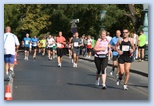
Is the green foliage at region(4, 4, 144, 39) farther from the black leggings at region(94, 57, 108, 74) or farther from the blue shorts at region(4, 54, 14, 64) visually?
the black leggings at region(94, 57, 108, 74)

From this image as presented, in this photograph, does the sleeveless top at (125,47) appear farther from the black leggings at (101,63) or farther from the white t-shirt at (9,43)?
the white t-shirt at (9,43)

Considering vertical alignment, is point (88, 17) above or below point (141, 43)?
above

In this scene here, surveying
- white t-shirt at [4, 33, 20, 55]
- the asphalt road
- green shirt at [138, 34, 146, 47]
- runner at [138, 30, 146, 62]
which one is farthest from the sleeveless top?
green shirt at [138, 34, 146, 47]

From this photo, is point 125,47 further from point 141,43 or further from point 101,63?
point 141,43

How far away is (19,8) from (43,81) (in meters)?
41.1

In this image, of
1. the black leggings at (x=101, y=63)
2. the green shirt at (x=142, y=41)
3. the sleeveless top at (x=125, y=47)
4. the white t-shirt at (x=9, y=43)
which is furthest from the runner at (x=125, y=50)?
the green shirt at (x=142, y=41)

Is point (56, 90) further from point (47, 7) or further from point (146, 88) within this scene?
point (47, 7)

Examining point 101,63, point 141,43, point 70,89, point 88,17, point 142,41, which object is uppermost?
point 88,17

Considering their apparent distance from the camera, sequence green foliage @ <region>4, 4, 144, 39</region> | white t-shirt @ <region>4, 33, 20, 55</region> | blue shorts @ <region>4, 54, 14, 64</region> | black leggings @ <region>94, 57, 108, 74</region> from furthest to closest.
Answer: green foliage @ <region>4, 4, 144, 39</region>
blue shorts @ <region>4, 54, 14, 64</region>
white t-shirt @ <region>4, 33, 20, 55</region>
black leggings @ <region>94, 57, 108, 74</region>

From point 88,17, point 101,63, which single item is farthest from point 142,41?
point 88,17

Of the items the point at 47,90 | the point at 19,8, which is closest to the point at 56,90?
the point at 47,90

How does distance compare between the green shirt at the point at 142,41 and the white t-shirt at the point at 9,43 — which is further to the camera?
the green shirt at the point at 142,41

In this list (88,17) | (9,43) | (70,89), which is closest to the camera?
(70,89)

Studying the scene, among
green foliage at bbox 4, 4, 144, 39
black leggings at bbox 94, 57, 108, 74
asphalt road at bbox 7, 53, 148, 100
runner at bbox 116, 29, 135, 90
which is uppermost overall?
green foliage at bbox 4, 4, 144, 39
